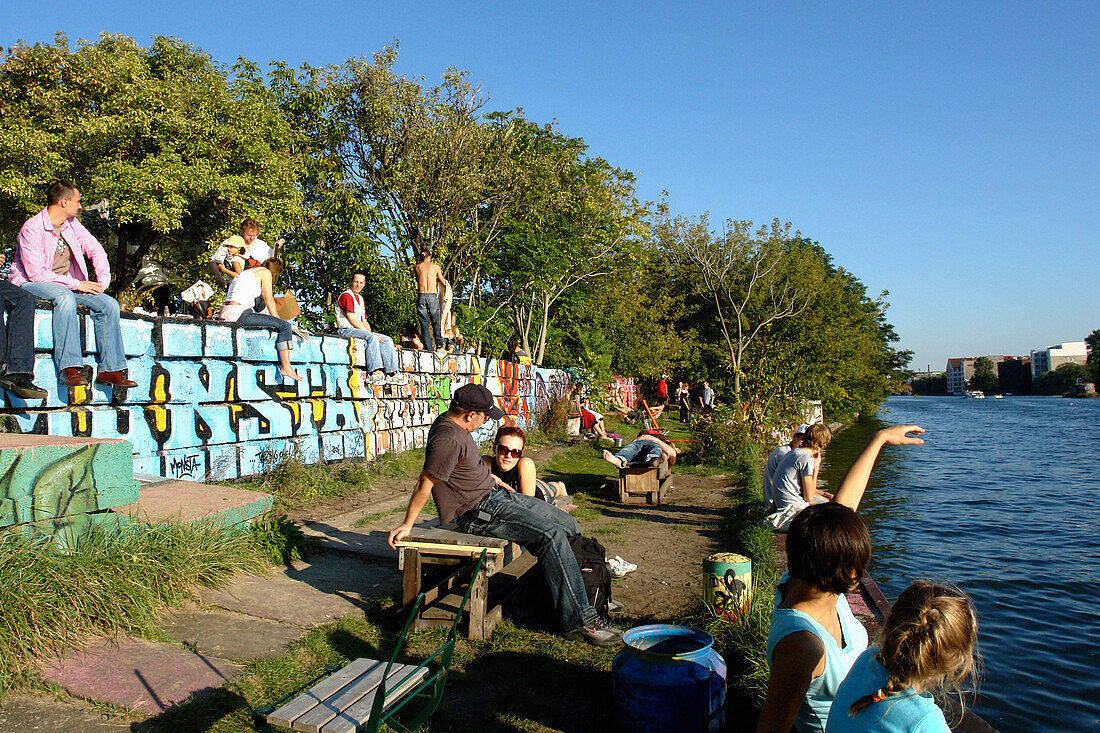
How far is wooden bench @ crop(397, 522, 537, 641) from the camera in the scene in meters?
4.32

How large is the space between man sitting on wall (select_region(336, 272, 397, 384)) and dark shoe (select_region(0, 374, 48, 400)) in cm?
466

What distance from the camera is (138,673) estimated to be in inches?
134

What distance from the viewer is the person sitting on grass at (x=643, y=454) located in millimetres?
9344

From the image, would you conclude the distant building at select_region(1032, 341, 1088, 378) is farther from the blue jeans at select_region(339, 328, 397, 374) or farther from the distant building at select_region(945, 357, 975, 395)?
the blue jeans at select_region(339, 328, 397, 374)

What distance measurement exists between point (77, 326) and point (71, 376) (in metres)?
0.41

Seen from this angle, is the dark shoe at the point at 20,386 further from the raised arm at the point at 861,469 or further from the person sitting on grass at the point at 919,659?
the person sitting on grass at the point at 919,659

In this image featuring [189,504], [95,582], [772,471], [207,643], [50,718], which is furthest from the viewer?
[772,471]

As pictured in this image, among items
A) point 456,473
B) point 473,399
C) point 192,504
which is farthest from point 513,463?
point 192,504

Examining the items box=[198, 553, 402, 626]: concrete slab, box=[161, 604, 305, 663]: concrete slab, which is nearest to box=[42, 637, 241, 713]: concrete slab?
box=[161, 604, 305, 663]: concrete slab

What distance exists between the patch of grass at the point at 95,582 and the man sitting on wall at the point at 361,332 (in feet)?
17.6

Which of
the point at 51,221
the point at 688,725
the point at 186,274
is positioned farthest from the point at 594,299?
the point at 688,725

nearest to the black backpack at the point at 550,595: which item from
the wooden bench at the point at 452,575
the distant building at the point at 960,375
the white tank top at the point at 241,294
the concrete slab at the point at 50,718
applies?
the wooden bench at the point at 452,575

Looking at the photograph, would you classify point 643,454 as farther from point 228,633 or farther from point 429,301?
point 228,633

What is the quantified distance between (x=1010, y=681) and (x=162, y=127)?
1955 cm
